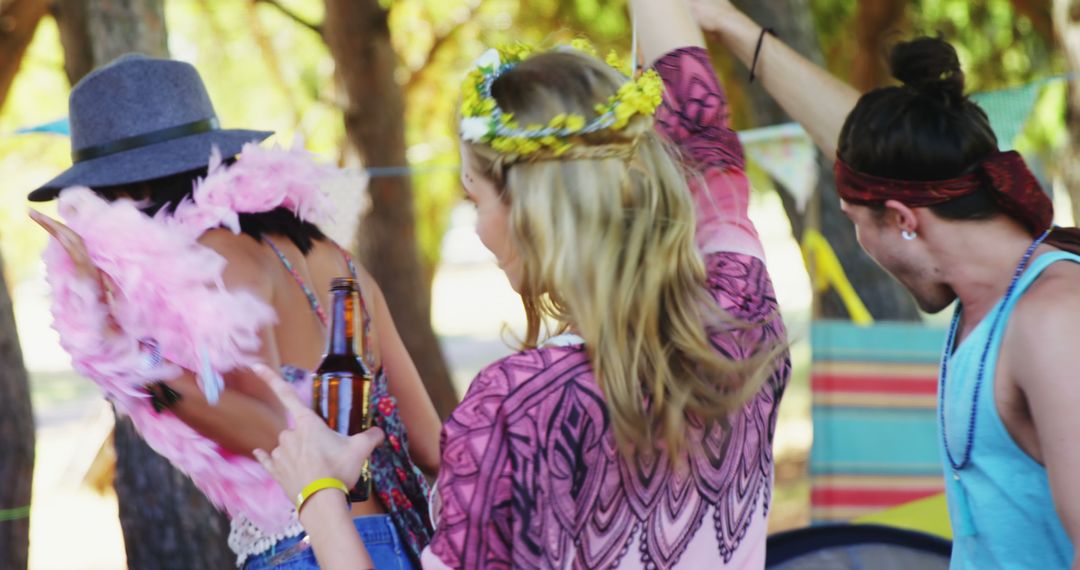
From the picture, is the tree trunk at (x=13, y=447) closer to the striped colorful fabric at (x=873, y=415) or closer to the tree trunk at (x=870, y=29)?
the striped colorful fabric at (x=873, y=415)

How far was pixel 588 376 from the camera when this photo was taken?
4.61 ft

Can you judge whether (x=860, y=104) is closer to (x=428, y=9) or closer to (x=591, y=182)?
(x=591, y=182)

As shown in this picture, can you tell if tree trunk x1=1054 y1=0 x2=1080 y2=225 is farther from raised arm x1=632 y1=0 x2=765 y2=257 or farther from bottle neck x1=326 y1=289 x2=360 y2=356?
bottle neck x1=326 y1=289 x2=360 y2=356

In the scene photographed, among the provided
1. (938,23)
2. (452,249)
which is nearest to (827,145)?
(938,23)

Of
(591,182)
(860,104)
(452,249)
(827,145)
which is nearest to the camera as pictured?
(591,182)

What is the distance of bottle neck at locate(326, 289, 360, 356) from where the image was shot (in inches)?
68.4

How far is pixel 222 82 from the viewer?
15000 millimetres

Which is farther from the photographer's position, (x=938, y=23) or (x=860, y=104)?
(x=938, y=23)

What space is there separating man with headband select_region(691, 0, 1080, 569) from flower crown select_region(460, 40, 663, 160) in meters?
0.46

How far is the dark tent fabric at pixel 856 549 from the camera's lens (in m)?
2.78

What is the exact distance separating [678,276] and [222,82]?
14392 millimetres

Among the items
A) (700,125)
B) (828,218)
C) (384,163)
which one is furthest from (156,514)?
(384,163)

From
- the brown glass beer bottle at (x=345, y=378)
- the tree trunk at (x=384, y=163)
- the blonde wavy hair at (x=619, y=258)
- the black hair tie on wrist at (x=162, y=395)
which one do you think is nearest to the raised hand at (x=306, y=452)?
the brown glass beer bottle at (x=345, y=378)

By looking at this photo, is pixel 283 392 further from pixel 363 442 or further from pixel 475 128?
pixel 475 128
